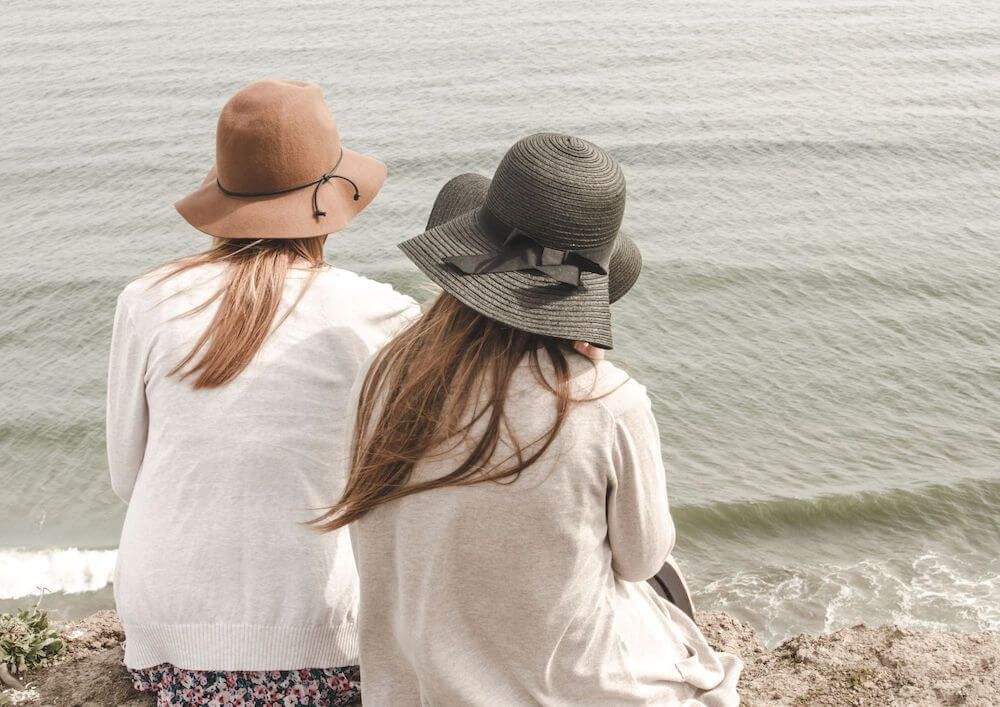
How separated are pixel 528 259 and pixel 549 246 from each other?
54 millimetres

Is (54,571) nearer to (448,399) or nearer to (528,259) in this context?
(448,399)

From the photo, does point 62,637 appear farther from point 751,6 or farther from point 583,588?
point 751,6

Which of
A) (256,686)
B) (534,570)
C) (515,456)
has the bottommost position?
(256,686)

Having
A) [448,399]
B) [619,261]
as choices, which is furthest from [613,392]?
[619,261]

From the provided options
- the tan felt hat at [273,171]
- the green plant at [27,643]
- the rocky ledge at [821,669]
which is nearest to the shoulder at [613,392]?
the tan felt hat at [273,171]

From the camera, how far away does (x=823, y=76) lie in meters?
18.5

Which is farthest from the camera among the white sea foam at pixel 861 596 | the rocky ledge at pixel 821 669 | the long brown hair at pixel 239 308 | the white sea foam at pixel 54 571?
the white sea foam at pixel 54 571

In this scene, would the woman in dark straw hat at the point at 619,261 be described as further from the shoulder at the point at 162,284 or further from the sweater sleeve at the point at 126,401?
the sweater sleeve at the point at 126,401

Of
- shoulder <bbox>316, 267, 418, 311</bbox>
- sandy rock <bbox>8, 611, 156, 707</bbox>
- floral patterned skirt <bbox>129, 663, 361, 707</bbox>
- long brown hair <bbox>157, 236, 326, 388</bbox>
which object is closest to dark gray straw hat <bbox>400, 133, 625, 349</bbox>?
shoulder <bbox>316, 267, 418, 311</bbox>

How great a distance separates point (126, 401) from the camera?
2.86m

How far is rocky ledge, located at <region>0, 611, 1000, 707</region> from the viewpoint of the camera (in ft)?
13.5

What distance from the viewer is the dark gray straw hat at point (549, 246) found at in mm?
2242

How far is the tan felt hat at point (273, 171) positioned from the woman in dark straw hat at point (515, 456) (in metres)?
0.61

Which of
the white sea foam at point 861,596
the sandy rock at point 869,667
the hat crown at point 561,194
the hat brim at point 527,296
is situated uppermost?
the hat crown at point 561,194
